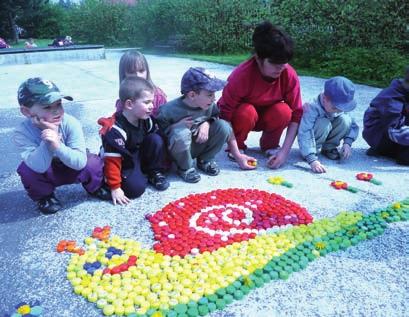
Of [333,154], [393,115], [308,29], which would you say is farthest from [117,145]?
[308,29]

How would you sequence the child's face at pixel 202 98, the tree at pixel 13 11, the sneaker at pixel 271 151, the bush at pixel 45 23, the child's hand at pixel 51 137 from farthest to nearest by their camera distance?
the bush at pixel 45 23, the tree at pixel 13 11, the sneaker at pixel 271 151, the child's face at pixel 202 98, the child's hand at pixel 51 137

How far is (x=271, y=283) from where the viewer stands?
209 centimetres

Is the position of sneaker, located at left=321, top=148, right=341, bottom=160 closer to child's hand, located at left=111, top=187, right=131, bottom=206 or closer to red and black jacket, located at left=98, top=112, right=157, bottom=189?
red and black jacket, located at left=98, top=112, right=157, bottom=189

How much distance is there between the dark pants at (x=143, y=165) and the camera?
3021 millimetres

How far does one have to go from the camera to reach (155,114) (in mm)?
3402

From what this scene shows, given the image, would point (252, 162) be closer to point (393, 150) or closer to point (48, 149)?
point (393, 150)

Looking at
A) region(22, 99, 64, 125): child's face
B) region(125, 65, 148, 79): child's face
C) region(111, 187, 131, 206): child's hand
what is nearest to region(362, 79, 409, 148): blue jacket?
region(125, 65, 148, 79): child's face

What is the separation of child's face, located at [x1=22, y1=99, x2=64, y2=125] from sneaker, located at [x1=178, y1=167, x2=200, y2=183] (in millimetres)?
1116

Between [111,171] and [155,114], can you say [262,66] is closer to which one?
[155,114]

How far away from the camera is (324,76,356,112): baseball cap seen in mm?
3355

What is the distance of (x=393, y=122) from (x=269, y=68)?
1237 millimetres

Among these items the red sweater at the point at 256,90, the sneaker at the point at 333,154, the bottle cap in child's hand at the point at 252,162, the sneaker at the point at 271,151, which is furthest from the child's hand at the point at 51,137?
the sneaker at the point at 333,154

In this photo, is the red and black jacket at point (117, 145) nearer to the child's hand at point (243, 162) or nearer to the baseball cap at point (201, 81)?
the baseball cap at point (201, 81)

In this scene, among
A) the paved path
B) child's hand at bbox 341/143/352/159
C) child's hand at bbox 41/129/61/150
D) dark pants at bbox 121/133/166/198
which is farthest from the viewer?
child's hand at bbox 341/143/352/159
